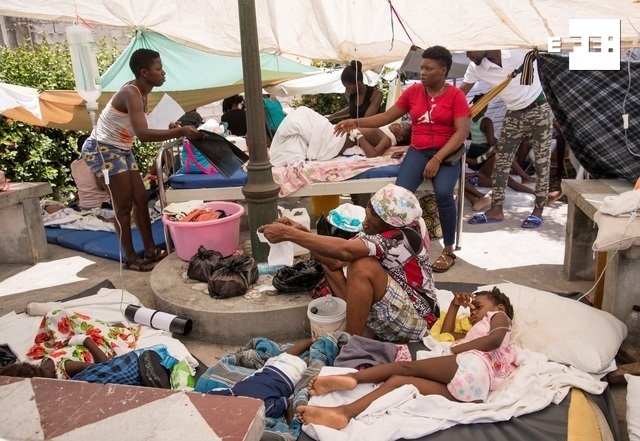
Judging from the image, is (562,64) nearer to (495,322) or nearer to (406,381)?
(495,322)

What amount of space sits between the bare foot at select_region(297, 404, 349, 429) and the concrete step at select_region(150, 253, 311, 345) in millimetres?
1123

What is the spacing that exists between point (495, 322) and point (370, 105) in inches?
150

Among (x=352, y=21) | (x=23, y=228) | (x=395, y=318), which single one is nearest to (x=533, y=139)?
(x=352, y=21)

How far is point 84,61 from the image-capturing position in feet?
13.2

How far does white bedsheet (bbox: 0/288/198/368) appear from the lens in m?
3.33

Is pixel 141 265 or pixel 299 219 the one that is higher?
pixel 299 219

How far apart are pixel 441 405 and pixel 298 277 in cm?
149

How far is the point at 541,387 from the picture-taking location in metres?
2.64

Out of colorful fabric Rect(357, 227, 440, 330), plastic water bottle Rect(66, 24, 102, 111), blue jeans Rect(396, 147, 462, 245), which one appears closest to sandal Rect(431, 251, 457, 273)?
blue jeans Rect(396, 147, 462, 245)

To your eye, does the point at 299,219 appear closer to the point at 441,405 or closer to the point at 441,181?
the point at 441,181

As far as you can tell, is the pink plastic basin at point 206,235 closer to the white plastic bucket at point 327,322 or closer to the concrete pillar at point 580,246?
the white plastic bucket at point 327,322

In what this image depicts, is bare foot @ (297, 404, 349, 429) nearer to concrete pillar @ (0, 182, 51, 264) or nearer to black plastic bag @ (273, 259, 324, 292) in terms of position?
black plastic bag @ (273, 259, 324, 292)

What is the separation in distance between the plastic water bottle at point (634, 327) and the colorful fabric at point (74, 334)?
3.14 meters

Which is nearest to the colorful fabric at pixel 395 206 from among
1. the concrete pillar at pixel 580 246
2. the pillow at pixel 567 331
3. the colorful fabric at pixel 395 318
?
the colorful fabric at pixel 395 318
